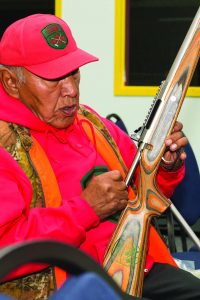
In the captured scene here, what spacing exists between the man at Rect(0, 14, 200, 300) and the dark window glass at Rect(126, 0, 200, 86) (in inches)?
154

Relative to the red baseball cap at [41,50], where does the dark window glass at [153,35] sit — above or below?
below

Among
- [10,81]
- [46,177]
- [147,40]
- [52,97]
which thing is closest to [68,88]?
[52,97]

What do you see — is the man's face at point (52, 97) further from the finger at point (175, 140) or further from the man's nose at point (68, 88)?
the finger at point (175, 140)

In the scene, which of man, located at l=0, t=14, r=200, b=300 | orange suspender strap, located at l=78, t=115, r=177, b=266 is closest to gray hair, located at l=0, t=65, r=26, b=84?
man, located at l=0, t=14, r=200, b=300

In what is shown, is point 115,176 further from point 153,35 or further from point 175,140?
point 153,35

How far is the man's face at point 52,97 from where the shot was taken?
2.07 m

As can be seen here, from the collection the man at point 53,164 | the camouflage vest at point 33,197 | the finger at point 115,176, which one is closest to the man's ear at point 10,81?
the man at point 53,164

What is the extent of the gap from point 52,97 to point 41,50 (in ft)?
0.44

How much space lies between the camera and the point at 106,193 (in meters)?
1.94

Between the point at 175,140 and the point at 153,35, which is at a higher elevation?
the point at 175,140

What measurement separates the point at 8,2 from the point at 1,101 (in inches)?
238

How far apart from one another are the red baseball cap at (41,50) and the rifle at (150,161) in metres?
0.23

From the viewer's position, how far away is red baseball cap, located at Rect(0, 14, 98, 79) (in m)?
2.02

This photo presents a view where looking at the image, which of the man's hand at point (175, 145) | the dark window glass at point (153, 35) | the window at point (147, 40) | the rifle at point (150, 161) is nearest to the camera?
the rifle at point (150, 161)
